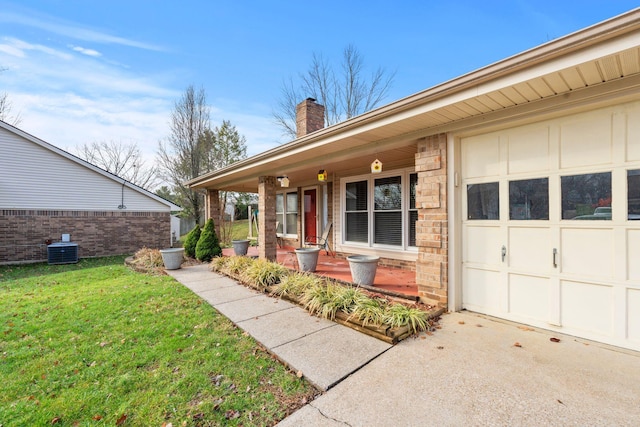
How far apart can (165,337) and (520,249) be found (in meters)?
4.57

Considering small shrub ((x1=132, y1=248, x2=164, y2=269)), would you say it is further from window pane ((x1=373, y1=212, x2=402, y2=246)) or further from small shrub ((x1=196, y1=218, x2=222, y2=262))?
window pane ((x1=373, y1=212, x2=402, y2=246))

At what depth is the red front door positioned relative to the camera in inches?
373

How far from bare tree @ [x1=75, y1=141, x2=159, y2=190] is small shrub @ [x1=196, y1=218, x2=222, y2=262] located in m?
19.4

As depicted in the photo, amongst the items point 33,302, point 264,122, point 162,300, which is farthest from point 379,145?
point 264,122

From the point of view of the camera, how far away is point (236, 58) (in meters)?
10.1

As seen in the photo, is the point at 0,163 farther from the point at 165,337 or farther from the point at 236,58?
the point at 165,337

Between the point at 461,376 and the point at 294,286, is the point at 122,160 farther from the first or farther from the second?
the point at 461,376

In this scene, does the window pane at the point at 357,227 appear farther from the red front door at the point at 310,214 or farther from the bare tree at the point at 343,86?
the bare tree at the point at 343,86

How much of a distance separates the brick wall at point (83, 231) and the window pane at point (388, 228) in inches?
434

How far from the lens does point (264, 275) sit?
18.5 ft

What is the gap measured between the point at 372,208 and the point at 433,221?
3.23 meters

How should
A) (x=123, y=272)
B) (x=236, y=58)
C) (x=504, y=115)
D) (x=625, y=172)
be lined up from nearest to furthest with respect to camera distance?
(x=625, y=172) → (x=504, y=115) → (x=123, y=272) → (x=236, y=58)

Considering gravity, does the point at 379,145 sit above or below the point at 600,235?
above

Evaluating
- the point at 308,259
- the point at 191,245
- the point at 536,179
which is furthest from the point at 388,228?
the point at 191,245
